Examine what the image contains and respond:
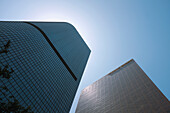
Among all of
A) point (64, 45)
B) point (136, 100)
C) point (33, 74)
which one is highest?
point (33, 74)

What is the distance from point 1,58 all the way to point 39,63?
1366 centimetres

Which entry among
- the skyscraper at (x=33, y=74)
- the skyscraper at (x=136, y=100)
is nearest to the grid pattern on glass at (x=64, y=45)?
the skyscraper at (x=33, y=74)

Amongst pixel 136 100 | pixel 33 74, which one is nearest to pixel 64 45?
pixel 33 74

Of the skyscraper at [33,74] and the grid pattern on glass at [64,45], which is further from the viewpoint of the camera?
the grid pattern on glass at [64,45]

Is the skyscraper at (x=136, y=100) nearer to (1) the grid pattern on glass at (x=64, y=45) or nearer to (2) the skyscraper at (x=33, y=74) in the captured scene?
(2) the skyscraper at (x=33, y=74)

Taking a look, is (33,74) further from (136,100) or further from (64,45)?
(64,45)

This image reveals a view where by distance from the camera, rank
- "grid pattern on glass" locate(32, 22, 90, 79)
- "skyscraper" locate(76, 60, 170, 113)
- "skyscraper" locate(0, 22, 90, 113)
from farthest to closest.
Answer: "grid pattern on glass" locate(32, 22, 90, 79), "skyscraper" locate(76, 60, 170, 113), "skyscraper" locate(0, 22, 90, 113)

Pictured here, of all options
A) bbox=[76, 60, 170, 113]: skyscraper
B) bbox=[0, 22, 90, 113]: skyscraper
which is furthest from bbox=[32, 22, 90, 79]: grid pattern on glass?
bbox=[76, 60, 170, 113]: skyscraper

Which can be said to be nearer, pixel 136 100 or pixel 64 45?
pixel 136 100

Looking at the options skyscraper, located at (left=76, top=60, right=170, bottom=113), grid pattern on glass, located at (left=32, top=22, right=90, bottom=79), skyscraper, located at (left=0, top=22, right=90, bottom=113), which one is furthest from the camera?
grid pattern on glass, located at (left=32, top=22, right=90, bottom=79)

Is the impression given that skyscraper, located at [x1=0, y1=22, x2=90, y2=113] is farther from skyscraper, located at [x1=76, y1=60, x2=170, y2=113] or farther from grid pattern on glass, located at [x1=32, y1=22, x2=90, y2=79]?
skyscraper, located at [x1=76, y1=60, x2=170, y2=113]

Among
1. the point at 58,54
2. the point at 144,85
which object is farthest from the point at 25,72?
the point at 144,85

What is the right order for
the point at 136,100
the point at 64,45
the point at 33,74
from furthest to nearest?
the point at 64,45 < the point at 136,100 < the point at 33,74

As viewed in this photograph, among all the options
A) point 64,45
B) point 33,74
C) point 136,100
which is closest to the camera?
point 33,74
